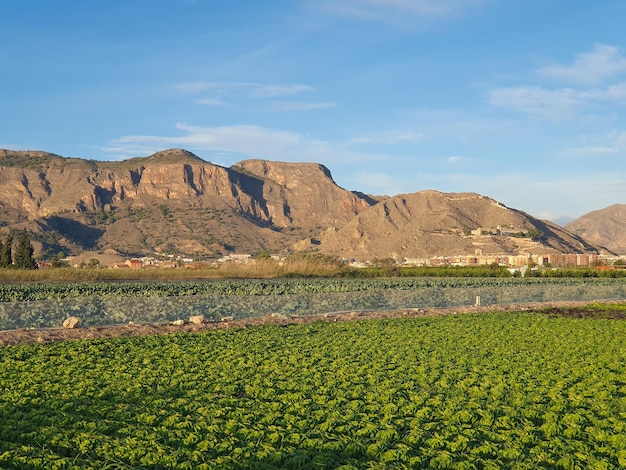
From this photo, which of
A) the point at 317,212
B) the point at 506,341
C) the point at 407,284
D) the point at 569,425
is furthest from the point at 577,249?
the point at 569,425

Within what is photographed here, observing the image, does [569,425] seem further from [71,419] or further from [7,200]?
[7,200]

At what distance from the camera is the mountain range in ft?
427

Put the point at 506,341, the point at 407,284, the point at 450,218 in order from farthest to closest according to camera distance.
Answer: the point at 450,218 < the point at 407,284 < the point at 506,341

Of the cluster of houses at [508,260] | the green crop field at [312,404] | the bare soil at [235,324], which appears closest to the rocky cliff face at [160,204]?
the cluster of houses at [508,260]

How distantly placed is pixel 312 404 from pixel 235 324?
12718 millimetres

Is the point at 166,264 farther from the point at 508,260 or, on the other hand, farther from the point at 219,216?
the point at 219,216

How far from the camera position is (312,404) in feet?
32.0

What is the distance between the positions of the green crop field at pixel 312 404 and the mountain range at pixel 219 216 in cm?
10893

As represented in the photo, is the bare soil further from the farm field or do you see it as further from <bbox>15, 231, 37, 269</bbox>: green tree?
<bbox>15, 231, 37, 269</bbox>: green tree

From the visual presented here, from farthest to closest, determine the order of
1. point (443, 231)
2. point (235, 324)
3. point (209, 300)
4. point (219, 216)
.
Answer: point (219, 216)
point (443, 231)
point (209, 300)
point (235, 324)

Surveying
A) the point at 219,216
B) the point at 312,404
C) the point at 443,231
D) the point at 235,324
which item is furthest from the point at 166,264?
the point at 312,404

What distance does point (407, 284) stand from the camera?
49.2m

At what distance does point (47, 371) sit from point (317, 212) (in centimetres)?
17813

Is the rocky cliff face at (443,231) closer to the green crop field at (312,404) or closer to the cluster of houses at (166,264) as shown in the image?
the cluster of houses at (166,264)
